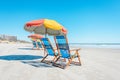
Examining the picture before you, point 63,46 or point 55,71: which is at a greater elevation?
point 63,46

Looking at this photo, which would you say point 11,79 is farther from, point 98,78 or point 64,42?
point 64,42

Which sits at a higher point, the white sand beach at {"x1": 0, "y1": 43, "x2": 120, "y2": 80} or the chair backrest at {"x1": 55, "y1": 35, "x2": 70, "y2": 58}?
the chair backrest at {"x1": 55, "y1": 35, "x2": 70, "y2": 58}

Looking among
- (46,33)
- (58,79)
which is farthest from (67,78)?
(46,33)

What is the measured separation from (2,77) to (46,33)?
5.28 m

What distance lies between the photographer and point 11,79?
4.16m

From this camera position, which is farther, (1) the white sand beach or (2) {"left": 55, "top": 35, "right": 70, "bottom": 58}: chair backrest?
(2) {"left": 55, "top": 35, "right": 70, "bottom": 58}: chair backrest

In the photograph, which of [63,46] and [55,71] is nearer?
[55,71]

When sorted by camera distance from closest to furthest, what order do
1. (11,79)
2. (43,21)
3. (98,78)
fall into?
(11,79), (98,78), (43,21)

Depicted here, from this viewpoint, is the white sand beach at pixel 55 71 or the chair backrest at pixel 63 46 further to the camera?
the chair backrest at pixel 63 46

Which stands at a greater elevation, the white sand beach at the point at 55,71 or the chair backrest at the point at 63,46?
the chair backrest at the point at 63,46

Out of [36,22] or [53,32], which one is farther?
[53,32]

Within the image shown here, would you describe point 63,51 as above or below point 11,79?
above

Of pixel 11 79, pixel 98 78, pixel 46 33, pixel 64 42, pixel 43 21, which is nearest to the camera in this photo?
pixel 11 79

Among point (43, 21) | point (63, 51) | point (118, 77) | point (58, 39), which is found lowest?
point (118, 77)
